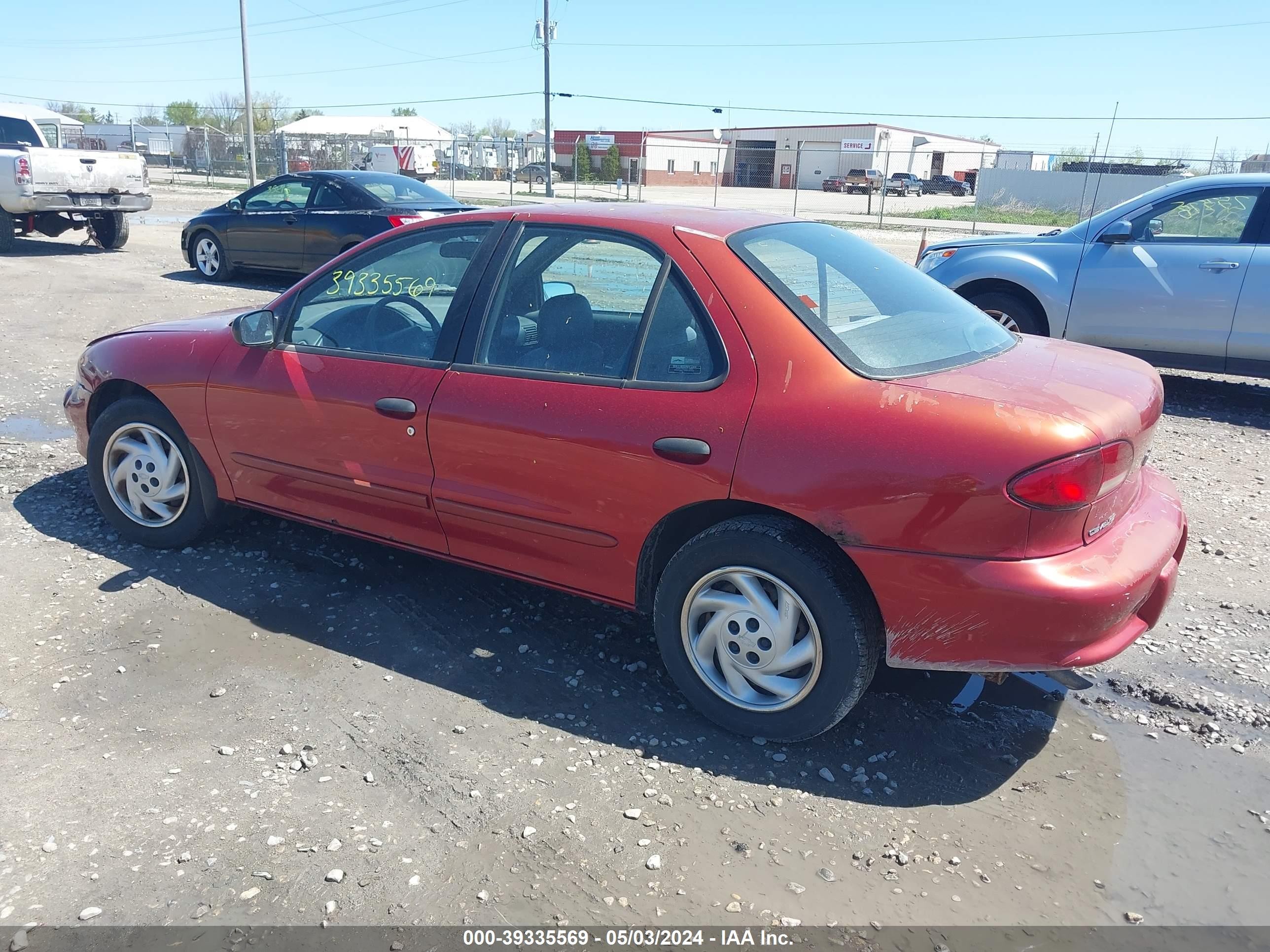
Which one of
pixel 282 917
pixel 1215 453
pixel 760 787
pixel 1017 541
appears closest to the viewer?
pixel 282 917

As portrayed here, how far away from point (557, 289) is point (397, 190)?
9.22m

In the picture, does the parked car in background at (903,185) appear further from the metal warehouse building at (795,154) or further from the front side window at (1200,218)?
the front side window at (1200,218)

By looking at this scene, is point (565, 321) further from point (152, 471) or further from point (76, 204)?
point (76, 204)

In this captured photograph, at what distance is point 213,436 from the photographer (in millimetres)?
4332

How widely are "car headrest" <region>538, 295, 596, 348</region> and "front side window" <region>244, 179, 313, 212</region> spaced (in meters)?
9.77

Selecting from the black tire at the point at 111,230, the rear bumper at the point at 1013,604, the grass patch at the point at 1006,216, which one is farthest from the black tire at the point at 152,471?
the grass patch at the point at 1006,216

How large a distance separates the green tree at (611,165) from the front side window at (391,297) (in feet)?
191

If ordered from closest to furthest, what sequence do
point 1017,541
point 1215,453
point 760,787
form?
1. point 1017,541
2. point 760,787
3. point 1215,453

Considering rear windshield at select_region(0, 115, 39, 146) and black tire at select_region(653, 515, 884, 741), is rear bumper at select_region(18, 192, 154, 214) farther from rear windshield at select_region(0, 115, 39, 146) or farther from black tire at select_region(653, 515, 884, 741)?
black tire at select_region(653, 515, 884, 741)

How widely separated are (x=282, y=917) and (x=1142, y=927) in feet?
7.31

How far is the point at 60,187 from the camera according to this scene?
14.5 m

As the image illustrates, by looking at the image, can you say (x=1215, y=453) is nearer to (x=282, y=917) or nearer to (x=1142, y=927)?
(x=1142, y=927)

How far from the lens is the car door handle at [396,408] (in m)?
3.73

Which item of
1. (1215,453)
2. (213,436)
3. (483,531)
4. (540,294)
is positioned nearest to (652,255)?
(540,294)
